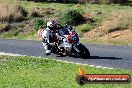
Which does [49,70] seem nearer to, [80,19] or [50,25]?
[50,25]

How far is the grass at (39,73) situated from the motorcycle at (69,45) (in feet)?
5.33

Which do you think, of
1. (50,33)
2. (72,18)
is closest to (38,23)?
(72,18)

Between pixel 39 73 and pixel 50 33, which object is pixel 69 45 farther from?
pixel 39 73

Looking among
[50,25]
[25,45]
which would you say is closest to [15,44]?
[25,45]

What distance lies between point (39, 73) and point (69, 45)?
4711mm

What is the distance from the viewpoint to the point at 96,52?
22281mm

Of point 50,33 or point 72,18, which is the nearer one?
point 50,33

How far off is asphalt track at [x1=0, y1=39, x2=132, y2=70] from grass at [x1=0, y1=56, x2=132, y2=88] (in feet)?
4.66

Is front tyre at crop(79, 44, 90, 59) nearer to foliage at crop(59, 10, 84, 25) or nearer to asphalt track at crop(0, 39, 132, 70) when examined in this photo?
asphalt track at crop(0, 39, 132, 70)

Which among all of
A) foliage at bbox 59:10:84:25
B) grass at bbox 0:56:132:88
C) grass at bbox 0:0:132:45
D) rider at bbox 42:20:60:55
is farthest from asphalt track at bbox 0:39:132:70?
foliage at bbox 59:10:84:25

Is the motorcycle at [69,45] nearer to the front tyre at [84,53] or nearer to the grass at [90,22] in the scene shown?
the front tyre at [84,53]

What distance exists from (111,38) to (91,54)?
596cm

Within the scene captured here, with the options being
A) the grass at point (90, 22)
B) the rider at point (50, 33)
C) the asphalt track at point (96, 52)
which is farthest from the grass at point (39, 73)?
the grass at point (90, 22)

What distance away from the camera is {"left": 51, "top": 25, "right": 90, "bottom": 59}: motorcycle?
20609 mm
